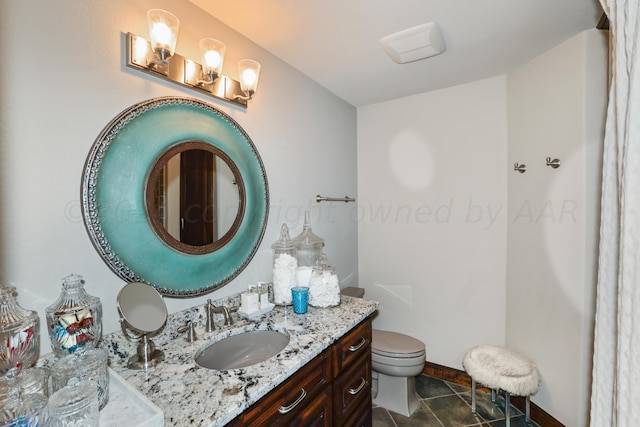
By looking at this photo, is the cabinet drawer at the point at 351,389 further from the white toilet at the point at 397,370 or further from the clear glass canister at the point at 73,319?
the clear glass canister at the point at 73,319

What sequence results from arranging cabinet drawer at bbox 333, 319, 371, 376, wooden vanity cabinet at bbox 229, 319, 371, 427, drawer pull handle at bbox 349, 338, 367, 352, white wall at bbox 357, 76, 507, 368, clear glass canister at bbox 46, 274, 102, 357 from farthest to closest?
white wall at bbox 357, 76, 507, 368
drawer pull handle at bbox 349, 338, 367, 352
cabinet drawer at bbox 333, 319, 371, 376
wooden vanity cabinet at bbox 229, 319, 371, 427
clear glass canister at bbox 46, 274, 102, 357

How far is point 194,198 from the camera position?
139 centimetres

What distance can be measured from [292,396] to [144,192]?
967mm

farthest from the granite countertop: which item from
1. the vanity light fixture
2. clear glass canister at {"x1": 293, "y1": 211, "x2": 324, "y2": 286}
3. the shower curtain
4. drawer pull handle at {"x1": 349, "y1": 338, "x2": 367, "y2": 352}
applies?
the vanity light fixture

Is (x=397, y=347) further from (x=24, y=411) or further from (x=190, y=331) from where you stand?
(x=24, y=411)

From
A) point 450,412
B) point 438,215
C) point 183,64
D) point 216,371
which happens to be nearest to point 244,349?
point 216,371

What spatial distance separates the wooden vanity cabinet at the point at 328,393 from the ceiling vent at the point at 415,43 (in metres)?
1.59

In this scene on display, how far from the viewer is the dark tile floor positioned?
1.97m

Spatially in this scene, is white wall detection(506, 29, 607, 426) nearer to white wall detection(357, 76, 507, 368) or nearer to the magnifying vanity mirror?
white wall detection(357, 76, 507, 368)

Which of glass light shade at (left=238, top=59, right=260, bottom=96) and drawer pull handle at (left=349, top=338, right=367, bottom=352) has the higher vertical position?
glass light shade at (left=238, top=59, right=260, bottom=96)

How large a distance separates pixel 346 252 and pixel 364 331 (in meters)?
1.07

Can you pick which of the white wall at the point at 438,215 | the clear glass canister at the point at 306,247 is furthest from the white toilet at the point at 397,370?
the clear glass canister at the point at 306,247

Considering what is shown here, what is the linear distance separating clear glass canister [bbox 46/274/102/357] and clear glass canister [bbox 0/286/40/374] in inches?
1.6

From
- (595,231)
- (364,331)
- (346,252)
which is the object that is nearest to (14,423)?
(364,331)
